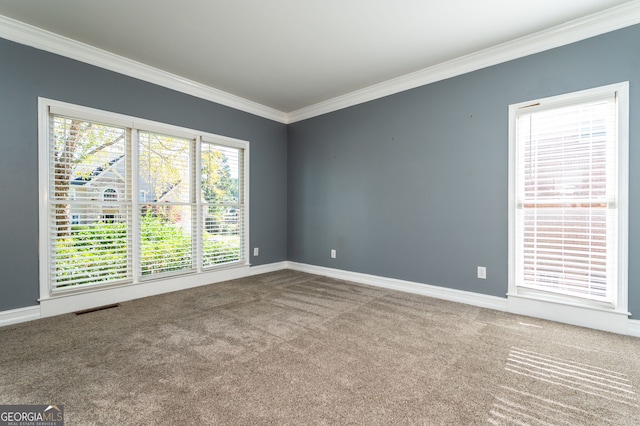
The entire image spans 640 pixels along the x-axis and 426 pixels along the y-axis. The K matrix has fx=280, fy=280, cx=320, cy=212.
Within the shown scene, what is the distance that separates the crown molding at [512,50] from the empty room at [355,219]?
19mm

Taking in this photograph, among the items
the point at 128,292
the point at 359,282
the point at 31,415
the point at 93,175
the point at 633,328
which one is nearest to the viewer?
the point at 31,415

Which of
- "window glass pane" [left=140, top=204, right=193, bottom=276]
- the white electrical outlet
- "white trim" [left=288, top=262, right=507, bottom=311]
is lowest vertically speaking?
"white trim" [left=288, top=262, right=507, bottom=311]

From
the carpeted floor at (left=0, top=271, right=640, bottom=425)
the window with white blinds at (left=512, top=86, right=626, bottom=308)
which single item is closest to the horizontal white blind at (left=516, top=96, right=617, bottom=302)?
the window with white blinds at (left=512, top=86, right=626, bottom=308)

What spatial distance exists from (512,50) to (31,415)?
4678 mm

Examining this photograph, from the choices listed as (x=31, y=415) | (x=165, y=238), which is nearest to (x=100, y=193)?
(x=165, y=238)

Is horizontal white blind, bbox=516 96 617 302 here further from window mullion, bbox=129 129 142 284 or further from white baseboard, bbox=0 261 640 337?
window mullion, bbox=129 129 142 284

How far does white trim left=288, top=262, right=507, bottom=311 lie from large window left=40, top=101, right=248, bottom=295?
1.56 metres

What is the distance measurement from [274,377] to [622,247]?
9.98 ft

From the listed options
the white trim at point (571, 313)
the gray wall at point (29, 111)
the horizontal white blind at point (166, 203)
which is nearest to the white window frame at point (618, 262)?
the white trim at point (571, 313)

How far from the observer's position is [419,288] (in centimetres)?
357

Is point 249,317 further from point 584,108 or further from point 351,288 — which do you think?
point 584,108

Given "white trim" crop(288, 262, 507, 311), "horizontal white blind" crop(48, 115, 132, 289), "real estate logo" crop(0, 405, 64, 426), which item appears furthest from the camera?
"white trim" crop(288, 262, 507, 311)

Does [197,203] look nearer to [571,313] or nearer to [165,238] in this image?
[165,238]

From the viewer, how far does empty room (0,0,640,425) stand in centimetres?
170
